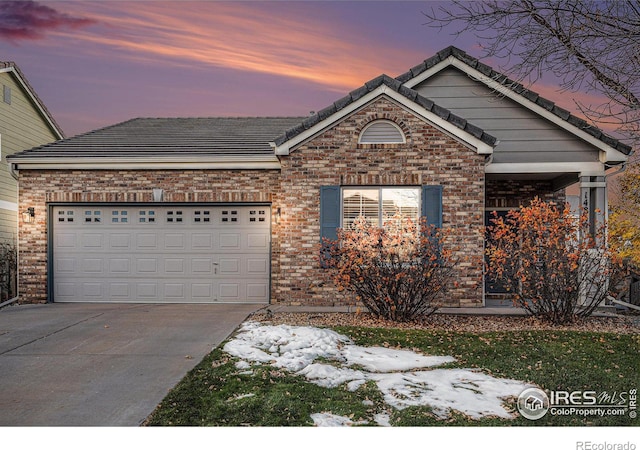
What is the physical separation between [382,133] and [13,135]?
1150 centimetres

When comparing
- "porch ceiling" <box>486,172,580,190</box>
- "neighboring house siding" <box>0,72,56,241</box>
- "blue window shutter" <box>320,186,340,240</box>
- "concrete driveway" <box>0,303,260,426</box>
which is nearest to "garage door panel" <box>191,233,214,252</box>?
"concrete driveway" <box>0,303,260,426</box>

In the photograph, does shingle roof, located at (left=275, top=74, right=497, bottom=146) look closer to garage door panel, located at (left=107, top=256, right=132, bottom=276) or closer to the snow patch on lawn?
the snow patch on lawn

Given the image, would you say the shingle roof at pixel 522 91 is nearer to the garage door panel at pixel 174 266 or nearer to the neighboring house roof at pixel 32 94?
the garage door panel at pixel 174 266

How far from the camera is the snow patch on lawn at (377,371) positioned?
17.4 feet

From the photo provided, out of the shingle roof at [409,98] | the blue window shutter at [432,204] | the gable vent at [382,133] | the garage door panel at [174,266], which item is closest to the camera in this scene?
the shingle roof at [409,98]

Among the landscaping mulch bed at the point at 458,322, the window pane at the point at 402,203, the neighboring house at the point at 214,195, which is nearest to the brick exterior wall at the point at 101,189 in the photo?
the neighboring house at the point at 214,195

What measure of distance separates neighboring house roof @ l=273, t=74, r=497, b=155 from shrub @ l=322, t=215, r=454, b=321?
2.50m

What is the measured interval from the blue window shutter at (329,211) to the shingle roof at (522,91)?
3.63 metres

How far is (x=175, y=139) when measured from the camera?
13336mm

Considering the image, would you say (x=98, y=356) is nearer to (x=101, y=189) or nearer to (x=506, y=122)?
(x=101, y=189)

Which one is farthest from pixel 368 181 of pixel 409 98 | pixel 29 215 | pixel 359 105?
pixel 29 215

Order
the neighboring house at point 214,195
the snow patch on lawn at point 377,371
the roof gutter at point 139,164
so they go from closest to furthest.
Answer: the snow patch on lawn at point 377,371, the neighboring house at point 214,195, the roof gutter at point 139,164

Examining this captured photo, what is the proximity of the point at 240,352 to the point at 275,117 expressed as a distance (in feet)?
33.8
